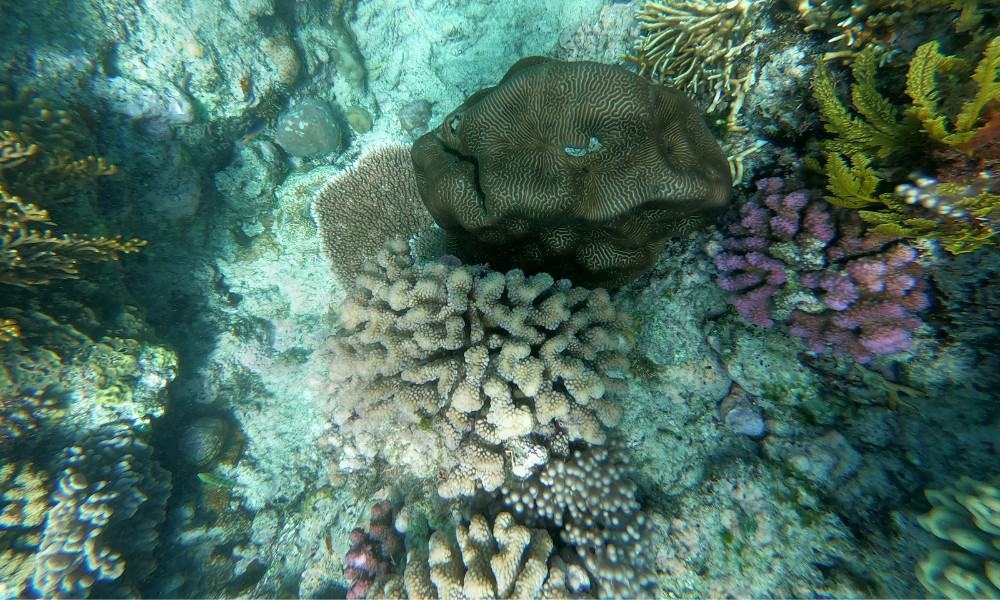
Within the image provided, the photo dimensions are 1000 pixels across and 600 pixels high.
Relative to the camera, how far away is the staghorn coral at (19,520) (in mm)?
3941

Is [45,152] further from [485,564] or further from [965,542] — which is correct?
[965,542]

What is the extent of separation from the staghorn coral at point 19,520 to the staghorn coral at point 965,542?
762cm

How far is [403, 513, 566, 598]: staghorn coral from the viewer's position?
9.66 feet

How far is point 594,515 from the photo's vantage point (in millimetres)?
3156

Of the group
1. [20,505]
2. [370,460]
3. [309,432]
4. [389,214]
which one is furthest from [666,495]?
[20,505]

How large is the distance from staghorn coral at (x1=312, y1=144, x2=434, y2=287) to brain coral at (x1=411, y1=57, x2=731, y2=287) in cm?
147

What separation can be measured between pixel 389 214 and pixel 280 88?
2.89 metres

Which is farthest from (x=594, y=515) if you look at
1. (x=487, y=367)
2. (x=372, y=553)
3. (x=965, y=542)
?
(x=372, y=553)

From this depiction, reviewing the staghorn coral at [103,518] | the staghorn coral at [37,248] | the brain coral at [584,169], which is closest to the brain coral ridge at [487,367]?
the brain coral at [584,169]

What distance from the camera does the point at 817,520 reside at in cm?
294

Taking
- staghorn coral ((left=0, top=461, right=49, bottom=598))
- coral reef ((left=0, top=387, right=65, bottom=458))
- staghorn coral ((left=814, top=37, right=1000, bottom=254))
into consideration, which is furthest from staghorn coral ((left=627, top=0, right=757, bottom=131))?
staghorn coral ((left=0, top=461, right=49, bottom=598))

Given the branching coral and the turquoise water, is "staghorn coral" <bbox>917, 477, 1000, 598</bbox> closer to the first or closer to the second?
the turquoise water

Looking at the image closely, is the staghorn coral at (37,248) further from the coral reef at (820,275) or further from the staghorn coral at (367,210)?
the coral reef at (820,275)

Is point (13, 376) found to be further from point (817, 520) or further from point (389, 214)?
point (817, 520)
